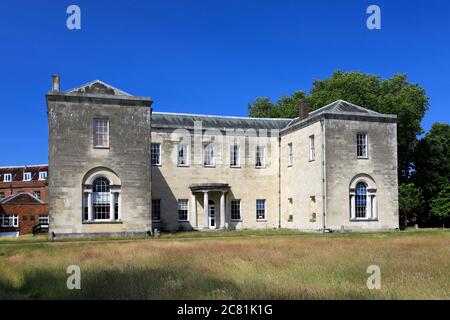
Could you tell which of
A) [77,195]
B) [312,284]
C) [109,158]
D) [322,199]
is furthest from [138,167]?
[312,284]

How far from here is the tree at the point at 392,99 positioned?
52.2 metres

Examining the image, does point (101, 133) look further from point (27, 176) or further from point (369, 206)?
point (27, 176)

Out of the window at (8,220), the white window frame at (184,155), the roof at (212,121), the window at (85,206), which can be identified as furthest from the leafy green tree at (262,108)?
the window at (85,206)

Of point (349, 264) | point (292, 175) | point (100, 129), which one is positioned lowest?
point (349, 264)

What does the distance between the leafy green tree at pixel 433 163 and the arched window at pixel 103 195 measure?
30563 mm

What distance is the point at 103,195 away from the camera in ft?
114

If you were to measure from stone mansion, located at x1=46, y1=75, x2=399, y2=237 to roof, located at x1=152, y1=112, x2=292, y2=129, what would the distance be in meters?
0.09

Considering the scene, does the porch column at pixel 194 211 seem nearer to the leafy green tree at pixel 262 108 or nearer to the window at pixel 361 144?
the window at pixel 361 144

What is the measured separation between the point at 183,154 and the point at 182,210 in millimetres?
4416

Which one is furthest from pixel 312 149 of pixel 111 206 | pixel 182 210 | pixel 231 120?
pixel 111 206
